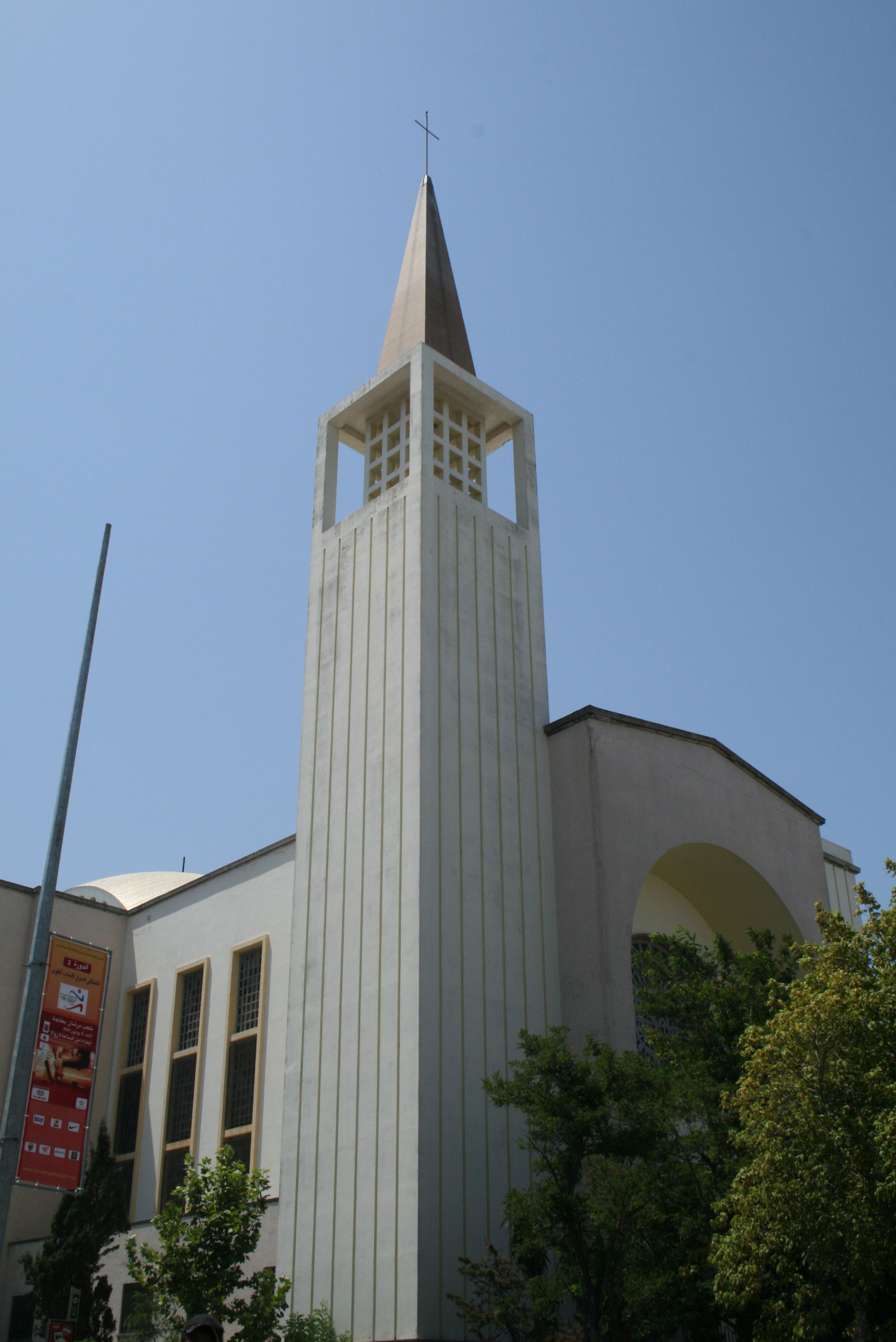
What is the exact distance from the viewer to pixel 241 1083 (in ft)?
72.4

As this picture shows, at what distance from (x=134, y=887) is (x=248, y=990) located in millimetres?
15915

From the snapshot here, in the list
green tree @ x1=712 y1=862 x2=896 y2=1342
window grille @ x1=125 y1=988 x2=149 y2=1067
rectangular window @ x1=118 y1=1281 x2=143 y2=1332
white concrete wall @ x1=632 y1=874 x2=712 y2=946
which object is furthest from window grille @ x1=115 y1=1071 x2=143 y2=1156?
green tree @ x1=712 y1=862 x2=896 y2=1342

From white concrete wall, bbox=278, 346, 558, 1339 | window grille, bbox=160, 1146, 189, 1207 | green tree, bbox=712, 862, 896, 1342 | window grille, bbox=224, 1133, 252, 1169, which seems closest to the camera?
green tree, bbox=712, 862, 896, 1342

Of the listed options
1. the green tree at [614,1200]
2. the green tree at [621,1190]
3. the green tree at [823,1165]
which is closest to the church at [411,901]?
the green tree at [621,1190]

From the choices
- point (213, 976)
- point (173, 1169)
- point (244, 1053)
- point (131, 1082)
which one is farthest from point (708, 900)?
point (131, 1082)

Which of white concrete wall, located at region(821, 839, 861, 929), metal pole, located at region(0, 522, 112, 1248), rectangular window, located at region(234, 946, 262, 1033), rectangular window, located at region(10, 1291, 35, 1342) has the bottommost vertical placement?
rectangular window, located at region(10, 1291, 35, 1342)

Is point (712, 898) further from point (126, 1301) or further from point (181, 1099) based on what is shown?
point (126, 1301)

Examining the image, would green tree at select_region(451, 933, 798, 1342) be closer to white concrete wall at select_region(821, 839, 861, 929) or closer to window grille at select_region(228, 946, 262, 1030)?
window grille at select_region(228, 946, 262, 1030)

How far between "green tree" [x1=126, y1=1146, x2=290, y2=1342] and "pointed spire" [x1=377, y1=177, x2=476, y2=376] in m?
16.3

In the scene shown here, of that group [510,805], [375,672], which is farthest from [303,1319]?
[375,672]

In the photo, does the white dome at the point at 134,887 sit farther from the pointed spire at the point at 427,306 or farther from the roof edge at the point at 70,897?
the pointed spire at the point at 427,306

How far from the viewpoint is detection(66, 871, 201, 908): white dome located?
36.1 m

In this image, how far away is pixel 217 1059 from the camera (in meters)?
22.5

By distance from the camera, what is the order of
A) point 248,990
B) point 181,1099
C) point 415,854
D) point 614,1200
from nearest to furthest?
point 614,1200 → point 415,854 → point 248,990 → point 181,1099
